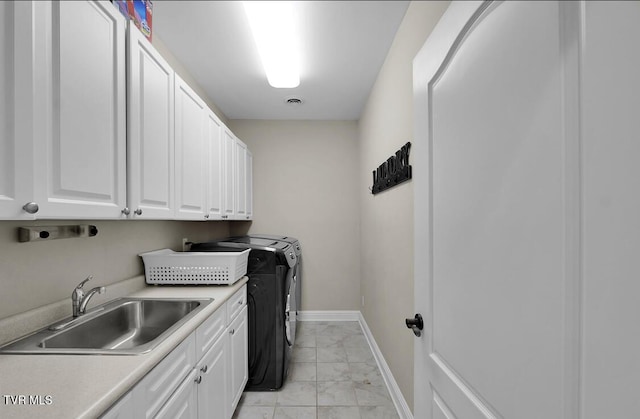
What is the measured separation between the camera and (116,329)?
148 centimetres

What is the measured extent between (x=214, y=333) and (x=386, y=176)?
156cm

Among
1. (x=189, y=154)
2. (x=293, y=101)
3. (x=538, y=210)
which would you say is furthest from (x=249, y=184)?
(x=538, y=210)

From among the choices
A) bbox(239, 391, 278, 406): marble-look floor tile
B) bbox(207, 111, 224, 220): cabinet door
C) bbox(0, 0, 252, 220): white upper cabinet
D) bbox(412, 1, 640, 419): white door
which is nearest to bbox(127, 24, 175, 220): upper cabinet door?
bbox(0, 0, 252, 220): white upper cabinet

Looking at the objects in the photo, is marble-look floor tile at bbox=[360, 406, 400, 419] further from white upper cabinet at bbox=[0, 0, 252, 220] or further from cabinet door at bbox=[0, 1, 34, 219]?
cabinet door at bbox=[0, 1, 34, 219]

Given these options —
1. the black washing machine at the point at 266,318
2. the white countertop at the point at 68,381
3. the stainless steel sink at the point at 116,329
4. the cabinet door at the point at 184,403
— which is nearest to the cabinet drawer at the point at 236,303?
the black washing machine at the point at 266,318

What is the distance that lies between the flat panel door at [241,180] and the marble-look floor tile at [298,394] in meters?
1.63

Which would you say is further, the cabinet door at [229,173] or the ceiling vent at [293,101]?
the ceiling vent at [293,101]

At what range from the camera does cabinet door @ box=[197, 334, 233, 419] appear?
54.7 inches

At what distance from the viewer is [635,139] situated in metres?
0.41

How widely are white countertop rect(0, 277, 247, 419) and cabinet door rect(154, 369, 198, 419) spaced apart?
8.0 inches

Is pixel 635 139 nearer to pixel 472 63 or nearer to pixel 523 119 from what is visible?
pixel 523 119

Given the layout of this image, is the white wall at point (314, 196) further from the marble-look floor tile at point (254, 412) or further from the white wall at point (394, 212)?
the marble-look floor tile at point (254, 412)

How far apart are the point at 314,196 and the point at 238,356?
2261mm

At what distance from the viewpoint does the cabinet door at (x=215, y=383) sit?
4.56 feet
